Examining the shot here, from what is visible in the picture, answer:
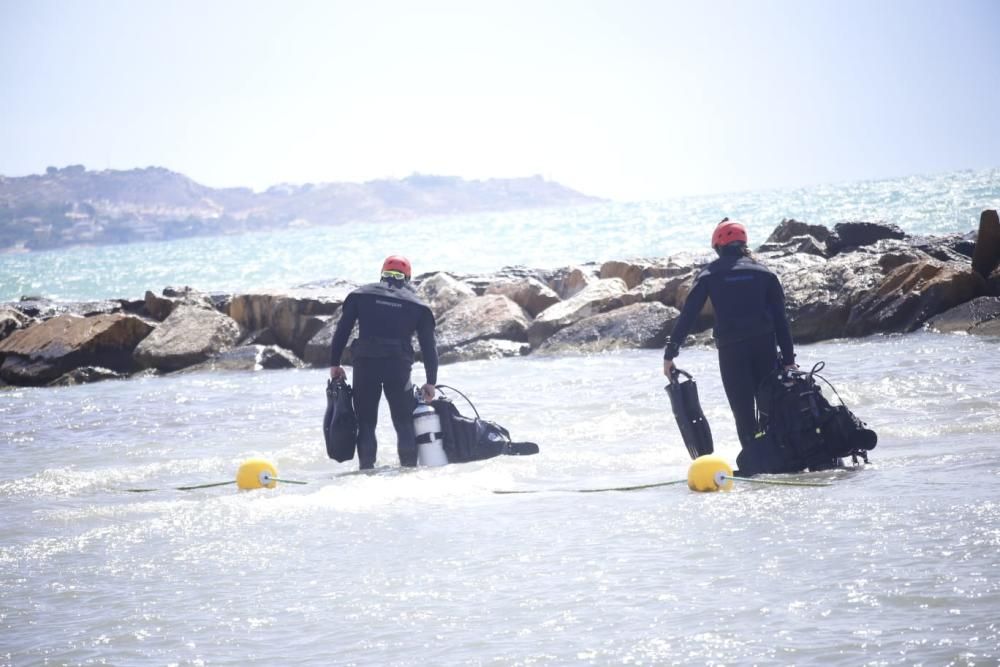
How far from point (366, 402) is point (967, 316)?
961 cm

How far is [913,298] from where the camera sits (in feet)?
54.2

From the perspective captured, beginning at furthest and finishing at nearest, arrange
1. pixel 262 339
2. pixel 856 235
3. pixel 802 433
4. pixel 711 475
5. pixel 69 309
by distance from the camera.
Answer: pixel 69 309, pixel 856 235, pixel 262 339, pixel 802 433, pixel 711 475

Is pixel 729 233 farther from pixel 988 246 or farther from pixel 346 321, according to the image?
pixel 988 246

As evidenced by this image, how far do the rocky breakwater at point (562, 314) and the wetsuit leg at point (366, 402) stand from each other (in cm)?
846

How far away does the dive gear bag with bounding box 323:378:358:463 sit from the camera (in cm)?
954

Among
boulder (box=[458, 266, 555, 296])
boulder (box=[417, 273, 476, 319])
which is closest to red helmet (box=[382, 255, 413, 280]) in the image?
boulder (box=[417, 273, 476, 319])

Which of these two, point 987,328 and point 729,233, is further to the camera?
point 987,328

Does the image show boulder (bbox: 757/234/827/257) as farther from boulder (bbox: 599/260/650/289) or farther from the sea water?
the sea water

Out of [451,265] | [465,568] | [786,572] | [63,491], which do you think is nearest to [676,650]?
[786,572]

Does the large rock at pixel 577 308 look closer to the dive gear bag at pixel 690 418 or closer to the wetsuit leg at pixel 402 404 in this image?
the wetsuit leg at pixel 402 404

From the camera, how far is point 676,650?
4586 millimetres

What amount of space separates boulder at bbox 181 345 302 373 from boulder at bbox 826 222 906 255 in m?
10.8

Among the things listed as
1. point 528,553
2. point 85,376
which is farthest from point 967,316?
point 85,376

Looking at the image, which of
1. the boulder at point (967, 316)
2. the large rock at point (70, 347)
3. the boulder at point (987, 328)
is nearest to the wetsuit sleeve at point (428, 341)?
the boulder at point (987, 328)
